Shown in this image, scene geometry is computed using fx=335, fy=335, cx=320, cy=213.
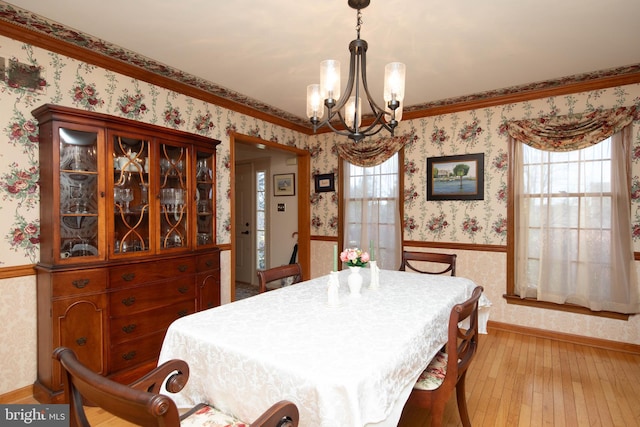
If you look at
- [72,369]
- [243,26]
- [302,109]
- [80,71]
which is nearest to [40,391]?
[72,369]

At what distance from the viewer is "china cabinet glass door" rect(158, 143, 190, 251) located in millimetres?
2689

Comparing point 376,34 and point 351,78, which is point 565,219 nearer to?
point 376,34

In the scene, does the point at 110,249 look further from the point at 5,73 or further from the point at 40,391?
the point at 5,73

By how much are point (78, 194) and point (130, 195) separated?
12.8 inches

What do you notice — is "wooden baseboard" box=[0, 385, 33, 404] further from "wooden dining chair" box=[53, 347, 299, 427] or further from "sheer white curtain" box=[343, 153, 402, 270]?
"sheer white curtain" box=[343, 153, 402, 270]

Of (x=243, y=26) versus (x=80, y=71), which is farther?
(x=80, y=71)

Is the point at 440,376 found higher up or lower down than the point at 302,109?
lower down

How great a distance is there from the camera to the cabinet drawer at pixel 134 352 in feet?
7.56

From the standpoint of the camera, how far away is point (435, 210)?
3857 millimetres

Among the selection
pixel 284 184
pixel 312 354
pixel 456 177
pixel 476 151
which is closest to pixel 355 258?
pixel 312 354

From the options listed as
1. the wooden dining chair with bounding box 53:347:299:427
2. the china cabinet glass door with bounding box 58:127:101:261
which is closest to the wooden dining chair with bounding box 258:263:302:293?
the wooden dining chair with bounding box 53:347:299:427

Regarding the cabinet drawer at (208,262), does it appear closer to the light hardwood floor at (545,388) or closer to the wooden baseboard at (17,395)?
the light hardwood floor at (545,388)

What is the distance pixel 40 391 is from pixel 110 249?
98cm

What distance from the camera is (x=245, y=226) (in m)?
5.81
